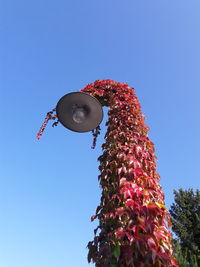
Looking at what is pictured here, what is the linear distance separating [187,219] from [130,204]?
16807 millimetres

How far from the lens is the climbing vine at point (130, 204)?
5.81 ft

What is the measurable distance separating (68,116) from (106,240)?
190 cm

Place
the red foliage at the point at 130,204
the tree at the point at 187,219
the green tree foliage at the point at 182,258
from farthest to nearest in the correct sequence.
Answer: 1. the tree at the point at 187,219
2. the green tree foliage at the point at 182,258
3. the red foliage at the point at 130,204

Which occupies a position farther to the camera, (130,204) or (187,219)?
(187,219)

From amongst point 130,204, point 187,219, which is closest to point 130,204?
point 130,204

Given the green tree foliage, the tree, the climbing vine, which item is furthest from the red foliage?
the tree

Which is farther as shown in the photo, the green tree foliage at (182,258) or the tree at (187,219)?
the tree at (187,219)

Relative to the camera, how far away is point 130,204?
196cm

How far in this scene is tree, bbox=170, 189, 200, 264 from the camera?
15.3 m

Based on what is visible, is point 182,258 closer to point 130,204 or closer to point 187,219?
point 130,204

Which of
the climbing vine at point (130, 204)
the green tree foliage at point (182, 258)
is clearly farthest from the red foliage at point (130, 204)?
the green tree foliage at point (182, 258)

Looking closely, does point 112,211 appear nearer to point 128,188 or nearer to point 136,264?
point 128,188

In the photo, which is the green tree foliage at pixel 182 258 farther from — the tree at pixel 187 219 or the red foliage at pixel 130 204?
the tree at pixel 187 219

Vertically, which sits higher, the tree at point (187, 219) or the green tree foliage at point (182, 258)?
the tree at point (187, 219)
